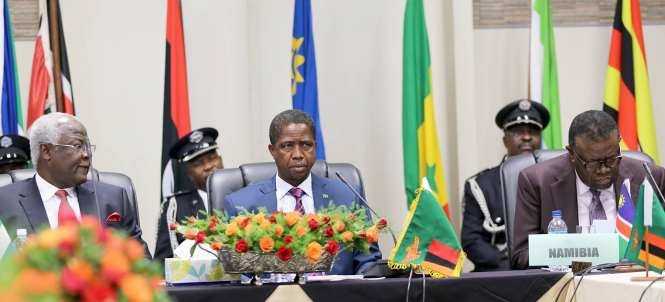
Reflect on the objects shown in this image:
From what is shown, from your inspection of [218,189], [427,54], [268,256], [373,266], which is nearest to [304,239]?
[268,256]

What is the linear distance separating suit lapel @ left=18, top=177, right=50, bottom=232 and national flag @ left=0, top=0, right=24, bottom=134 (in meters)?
2.14

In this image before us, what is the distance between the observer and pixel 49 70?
692 centimetres

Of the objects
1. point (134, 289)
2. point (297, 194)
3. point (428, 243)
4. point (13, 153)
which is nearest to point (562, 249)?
point (428, 243)

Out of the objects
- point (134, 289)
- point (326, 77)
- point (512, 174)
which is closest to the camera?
point (134, 289)

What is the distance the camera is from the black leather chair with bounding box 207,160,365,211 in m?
4.96

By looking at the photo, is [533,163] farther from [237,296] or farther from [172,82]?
[172,82]

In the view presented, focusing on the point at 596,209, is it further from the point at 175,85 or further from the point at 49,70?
the point at 49,70

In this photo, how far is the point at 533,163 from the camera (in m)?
5.23

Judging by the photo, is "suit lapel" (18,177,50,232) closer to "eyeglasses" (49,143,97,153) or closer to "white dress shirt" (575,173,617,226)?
"eyeglasses" (49,143,97,153)

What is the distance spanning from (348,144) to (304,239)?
4.26m

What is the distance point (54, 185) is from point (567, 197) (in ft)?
7.53

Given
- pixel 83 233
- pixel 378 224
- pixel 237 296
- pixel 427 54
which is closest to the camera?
pixel 83 233

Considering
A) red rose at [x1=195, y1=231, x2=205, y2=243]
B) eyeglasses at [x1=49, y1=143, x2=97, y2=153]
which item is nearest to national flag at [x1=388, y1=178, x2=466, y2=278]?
red rose at [x1=195, y1=231, x2=205, y2=243]

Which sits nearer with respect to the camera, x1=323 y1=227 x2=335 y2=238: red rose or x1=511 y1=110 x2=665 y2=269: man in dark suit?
x1=323 y1=227 x2=335 y2=238: red rose
